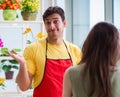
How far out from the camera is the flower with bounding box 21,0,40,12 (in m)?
2.86

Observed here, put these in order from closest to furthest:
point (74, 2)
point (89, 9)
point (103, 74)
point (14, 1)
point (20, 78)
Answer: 1. point (103, 74)
2. point (20, 78)
3. point (14, 1)
4. point (89, 9)
5. point (74, 2)

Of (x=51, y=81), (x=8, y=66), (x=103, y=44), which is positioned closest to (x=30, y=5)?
(x=8, y=66)

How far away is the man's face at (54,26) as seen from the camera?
6.18 ft

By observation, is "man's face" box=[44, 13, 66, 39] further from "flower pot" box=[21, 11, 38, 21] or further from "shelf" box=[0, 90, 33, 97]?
"shelf" box=[0, 90, 33, 97]

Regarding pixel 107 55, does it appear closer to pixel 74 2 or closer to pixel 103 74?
pixel 103 74

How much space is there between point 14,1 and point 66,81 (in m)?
1.70

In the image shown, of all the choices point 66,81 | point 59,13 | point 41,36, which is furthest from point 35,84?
point 41,36

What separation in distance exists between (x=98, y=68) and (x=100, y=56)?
5 cm

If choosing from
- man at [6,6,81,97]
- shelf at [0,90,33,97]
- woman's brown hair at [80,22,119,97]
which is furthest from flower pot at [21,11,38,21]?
woman's brown hair at [80,22,119,97]

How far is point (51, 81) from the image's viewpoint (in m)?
1.86

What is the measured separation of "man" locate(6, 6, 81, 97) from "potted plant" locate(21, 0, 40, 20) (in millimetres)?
975

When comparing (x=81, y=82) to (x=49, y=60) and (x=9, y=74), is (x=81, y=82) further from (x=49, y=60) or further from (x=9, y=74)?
(x=9, y=74)

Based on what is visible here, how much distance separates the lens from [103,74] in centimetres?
123

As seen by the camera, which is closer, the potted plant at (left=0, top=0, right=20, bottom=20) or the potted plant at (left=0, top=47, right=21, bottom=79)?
the potted plant at (left=0, top=0, right=20, bottom=20)
